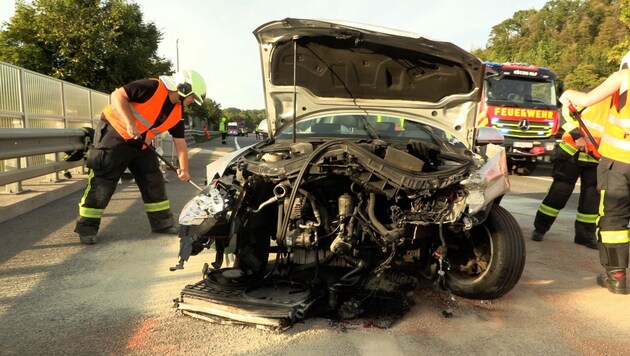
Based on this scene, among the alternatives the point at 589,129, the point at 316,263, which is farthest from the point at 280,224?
the point at 589,129

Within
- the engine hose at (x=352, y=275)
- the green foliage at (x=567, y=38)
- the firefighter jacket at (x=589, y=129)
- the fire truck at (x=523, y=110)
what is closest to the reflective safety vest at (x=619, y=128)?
the firefighter jacket at (x=589, y=129)

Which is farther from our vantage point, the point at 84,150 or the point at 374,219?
the point at 84,150

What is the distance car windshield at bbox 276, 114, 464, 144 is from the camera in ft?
13.8

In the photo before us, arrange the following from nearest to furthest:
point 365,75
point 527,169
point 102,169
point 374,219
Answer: point 374,219 < point 365,75 < point 102,169 < point 527,169

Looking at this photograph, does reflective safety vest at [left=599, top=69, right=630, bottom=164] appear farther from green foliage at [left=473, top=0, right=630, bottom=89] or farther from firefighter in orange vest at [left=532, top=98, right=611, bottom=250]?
green foliage at [left=473, top=0, right=630, bottom=89]

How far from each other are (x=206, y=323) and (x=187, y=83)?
271cm

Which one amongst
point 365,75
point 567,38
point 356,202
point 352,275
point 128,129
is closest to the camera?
point 356,202

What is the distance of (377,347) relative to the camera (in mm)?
2664

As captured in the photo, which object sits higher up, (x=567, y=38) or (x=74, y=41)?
(x=567, y=38)

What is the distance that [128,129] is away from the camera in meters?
4.50

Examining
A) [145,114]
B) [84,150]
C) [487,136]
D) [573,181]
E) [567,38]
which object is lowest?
[573,181]

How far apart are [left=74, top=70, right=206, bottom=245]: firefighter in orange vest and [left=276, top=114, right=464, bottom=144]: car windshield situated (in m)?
1.25

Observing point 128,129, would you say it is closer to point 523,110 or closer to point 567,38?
point 523,110

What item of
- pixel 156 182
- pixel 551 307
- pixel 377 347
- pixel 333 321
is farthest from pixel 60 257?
pixel 551 307
